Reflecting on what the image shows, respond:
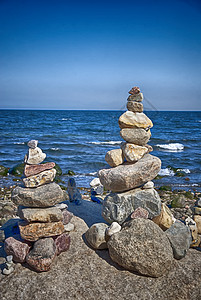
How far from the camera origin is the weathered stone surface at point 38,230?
19.8 ft

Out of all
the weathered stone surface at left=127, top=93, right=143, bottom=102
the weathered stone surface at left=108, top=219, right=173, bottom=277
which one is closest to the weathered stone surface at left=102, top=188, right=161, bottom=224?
the weathered stone surface at left=108, top=219, right=173, bottom=277

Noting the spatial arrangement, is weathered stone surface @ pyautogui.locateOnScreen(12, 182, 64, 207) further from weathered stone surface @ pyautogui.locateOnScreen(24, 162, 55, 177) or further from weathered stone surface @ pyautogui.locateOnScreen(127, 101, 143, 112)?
weathered stone surface @ pyautogui.locateOnScreen(127, 101, 143, 112)

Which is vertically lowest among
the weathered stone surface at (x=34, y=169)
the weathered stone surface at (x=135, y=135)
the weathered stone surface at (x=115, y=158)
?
the weathered stone surface at (x=34, y=169)

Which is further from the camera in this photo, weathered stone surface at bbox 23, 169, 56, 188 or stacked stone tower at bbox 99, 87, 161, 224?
stacked stone tower at bbox 99, 87, 161, 224

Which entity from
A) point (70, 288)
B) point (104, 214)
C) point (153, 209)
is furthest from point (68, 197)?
point (70, 288)

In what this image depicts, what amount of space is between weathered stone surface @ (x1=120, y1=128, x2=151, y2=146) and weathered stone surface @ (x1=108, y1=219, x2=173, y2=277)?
80.8 inches

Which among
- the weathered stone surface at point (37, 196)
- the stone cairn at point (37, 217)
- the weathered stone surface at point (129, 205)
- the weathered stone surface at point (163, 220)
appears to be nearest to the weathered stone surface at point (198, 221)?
the weathered stone surface at point (163, 220)

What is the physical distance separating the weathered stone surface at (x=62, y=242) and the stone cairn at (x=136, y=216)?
53 centimetres

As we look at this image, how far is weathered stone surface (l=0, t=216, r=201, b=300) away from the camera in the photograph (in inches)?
199

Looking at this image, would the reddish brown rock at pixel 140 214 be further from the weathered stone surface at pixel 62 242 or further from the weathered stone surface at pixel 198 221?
the weathered stone surface at pixel 198 221

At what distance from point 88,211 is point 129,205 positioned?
2320mm

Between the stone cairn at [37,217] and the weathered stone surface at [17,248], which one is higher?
the stone cairn at [37,217]

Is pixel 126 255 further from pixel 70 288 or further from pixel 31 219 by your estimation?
pixel 31 219

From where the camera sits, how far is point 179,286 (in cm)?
531
